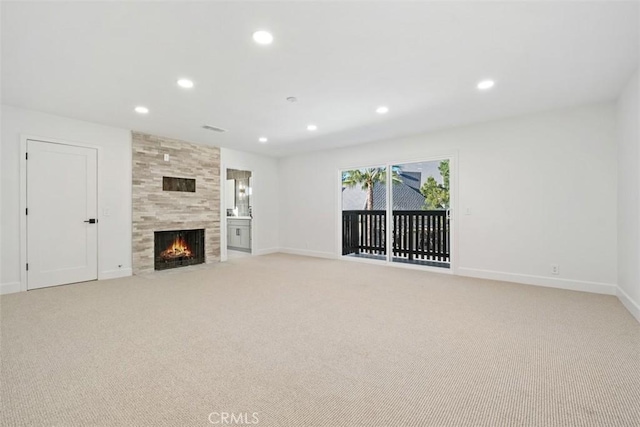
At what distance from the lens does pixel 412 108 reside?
4.02 metres

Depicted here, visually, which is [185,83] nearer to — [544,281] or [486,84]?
[486,84]

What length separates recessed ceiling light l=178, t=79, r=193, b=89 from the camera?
3166 millimetres

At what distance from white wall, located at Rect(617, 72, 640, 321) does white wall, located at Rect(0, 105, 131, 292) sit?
6738 millimetres

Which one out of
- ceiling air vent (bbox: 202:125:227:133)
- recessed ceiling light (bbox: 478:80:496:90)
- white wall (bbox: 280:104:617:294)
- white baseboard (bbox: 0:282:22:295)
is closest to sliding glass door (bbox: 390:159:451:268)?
white wall (bbox: 280:104:617:294)

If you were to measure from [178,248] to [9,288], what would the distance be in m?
2.40

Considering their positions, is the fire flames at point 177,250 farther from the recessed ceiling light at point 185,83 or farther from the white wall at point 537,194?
the white wall at point 537,194

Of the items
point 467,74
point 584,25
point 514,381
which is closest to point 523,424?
point 514,381

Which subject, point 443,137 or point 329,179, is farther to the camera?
point 329,179

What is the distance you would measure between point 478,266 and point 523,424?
3.64 meters

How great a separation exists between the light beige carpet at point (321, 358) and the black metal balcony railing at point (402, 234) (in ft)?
6.85

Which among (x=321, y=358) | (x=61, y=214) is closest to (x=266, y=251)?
(x=61, y=214)

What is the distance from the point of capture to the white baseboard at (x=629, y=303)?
2.91 metres

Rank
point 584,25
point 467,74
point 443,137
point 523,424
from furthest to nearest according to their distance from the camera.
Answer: point 443,137 < point 467,74 < point 584,25 < point 523,424

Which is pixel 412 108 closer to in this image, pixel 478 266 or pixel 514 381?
pixel 478 266
